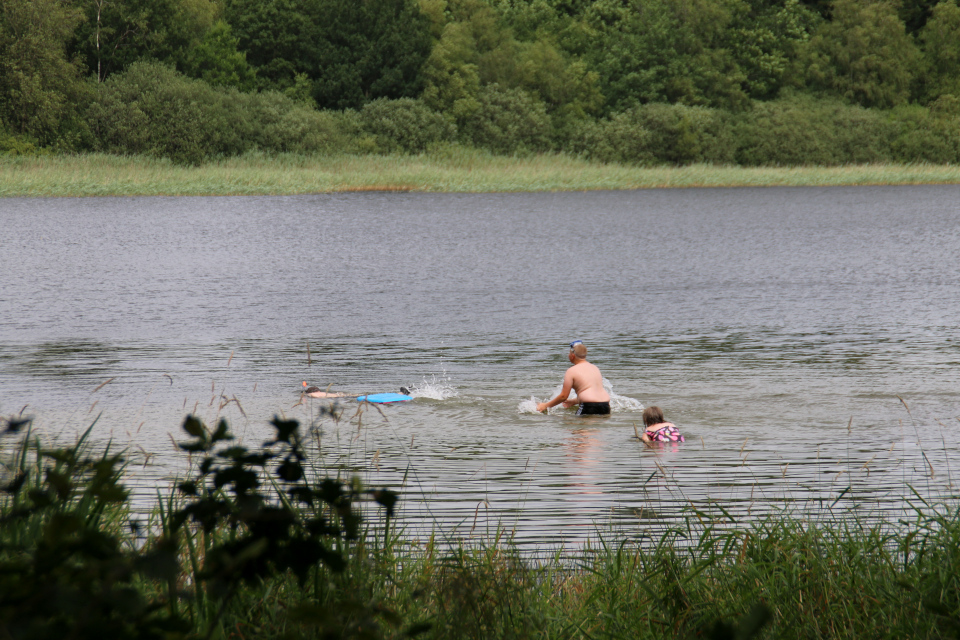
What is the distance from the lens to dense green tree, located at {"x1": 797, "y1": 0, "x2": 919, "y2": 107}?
86.6 meters

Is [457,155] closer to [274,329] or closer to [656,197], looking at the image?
[656,197]

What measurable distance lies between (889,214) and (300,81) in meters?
46.7

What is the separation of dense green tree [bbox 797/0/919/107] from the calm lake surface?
51.0m

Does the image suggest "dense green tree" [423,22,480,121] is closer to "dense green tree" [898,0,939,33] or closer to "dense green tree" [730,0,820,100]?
"dense green tree" [730,0,820,100]

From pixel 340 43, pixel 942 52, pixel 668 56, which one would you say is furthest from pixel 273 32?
pixel 942 52

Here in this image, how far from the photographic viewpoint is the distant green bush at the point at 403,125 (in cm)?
7612

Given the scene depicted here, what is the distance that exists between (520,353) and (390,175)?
49.7 meters

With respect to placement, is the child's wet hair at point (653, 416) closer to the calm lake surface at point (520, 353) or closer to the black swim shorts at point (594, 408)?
the calm lake surface at point (520, 353)

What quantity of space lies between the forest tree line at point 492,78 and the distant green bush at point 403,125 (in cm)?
15

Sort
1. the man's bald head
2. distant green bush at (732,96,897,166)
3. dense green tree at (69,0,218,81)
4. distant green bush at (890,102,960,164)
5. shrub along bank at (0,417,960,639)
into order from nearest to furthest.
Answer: shrub along bank at (0,417,960,639) < the man's bald head < dense green tree at (69,0,218,81) < distant green bush at (732,96,897,166) < distant green bush at (890,102,960,164)

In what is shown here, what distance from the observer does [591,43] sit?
292 ft

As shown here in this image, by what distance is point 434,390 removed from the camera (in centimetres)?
1326

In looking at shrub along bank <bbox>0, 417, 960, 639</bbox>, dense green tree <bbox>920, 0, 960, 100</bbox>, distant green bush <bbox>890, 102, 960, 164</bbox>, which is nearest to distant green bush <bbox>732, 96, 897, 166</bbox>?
distant green bush <bbox>890, 102, 960, 164</bbox>

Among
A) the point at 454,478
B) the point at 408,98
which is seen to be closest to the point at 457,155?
the point at 408,98
